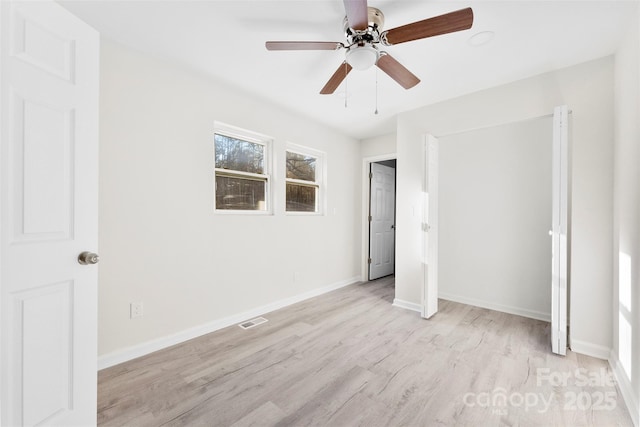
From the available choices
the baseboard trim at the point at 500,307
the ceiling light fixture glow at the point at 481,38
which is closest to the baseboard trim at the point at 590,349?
the baseboard trim at the point at 500,307

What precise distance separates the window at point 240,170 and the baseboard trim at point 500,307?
9.26 feet

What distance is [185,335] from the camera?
2537 mm

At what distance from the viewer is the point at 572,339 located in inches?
93.6

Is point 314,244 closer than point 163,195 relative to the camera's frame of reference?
No

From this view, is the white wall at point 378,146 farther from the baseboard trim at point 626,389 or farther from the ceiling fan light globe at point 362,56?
the baseboard trim at point 626,389

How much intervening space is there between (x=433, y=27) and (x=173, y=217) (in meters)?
2.44

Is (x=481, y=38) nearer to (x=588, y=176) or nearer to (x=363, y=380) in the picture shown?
(x=588, y=176)

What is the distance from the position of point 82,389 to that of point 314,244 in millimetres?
2874

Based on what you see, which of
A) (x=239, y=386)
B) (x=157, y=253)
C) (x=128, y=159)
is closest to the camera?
(x=239, y=386)

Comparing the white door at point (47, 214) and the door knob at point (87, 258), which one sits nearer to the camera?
the white door at point (47, 214)

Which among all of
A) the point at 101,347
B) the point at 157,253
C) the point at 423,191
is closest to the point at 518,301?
the point at 423,191

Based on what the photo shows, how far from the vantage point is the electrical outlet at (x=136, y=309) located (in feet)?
7.32

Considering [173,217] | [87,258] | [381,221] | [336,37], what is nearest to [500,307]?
[381,221]

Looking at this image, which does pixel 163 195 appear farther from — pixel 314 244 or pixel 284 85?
pixel 314 244
